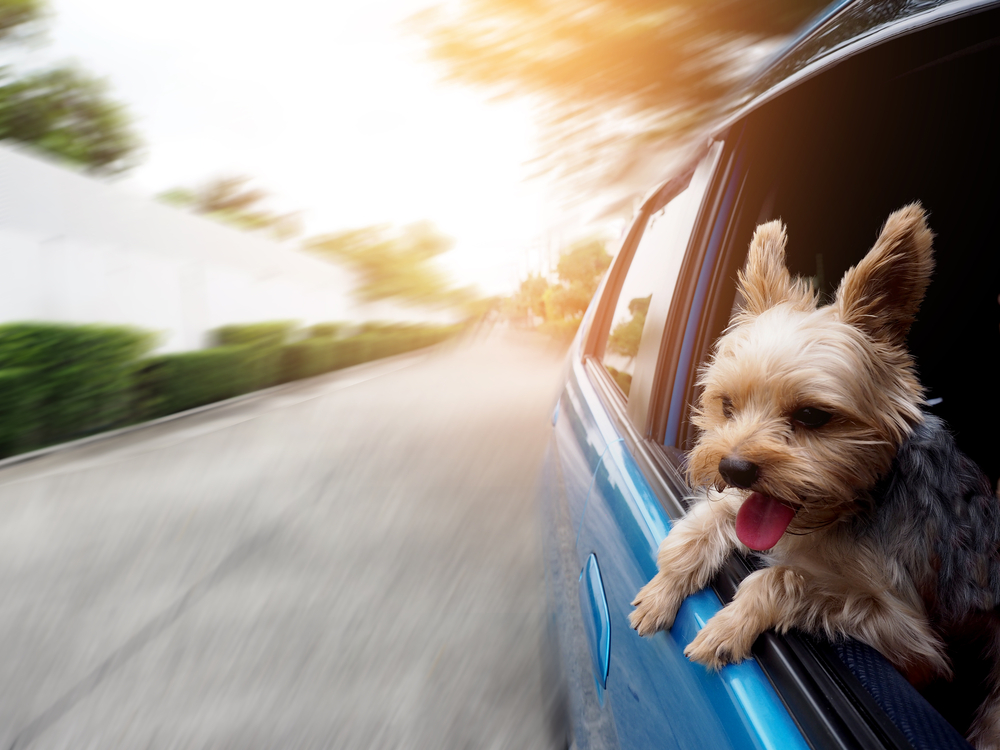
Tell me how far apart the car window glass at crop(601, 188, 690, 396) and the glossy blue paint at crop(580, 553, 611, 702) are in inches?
31.5

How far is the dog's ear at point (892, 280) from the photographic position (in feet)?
3.71

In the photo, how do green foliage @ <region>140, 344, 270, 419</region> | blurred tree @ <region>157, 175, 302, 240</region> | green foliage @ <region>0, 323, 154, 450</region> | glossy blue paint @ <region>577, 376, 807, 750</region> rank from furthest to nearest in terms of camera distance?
blurred tree @ <region>157, 175, 302, 240</region>
green foliage @ <region>140, 344, 270, 419</region>
green foliage @ <region>0, 323, 154, 450</region>
glossy blue paint @ <region>577, 376, 807, 750</region>

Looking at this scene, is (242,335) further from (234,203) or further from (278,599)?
(234,203)

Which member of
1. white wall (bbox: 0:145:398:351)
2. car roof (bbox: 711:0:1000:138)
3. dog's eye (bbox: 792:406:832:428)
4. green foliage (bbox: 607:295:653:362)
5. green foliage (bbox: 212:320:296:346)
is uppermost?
white wall (bbox: 0:145:398:351)

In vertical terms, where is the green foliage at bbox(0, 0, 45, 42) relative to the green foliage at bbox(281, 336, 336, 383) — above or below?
above

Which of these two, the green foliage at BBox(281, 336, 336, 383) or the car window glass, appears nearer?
the car window glass

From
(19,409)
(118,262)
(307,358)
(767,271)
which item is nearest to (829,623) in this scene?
(767,271)

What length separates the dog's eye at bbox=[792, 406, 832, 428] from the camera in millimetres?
1273

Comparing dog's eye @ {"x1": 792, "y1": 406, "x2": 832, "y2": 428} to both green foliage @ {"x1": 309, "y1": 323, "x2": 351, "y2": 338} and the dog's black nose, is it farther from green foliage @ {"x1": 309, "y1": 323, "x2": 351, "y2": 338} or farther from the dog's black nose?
green foliage @ {"x1": 309, "y1": 323, "x2": 351, "y2": 338}

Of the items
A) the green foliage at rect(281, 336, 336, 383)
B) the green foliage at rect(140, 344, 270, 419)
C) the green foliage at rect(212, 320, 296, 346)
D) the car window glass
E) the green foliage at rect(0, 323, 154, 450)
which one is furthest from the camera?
the green foliage at rect(281, 336, 336, 383)

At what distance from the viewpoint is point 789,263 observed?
2059 millimetres

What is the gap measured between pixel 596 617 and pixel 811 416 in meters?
1.04

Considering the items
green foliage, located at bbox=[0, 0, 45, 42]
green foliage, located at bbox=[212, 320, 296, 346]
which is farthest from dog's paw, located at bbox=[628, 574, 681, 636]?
green foliage, located at bbox=[0, 0, 45, 42]

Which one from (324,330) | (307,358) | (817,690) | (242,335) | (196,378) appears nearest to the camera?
(817,690)
